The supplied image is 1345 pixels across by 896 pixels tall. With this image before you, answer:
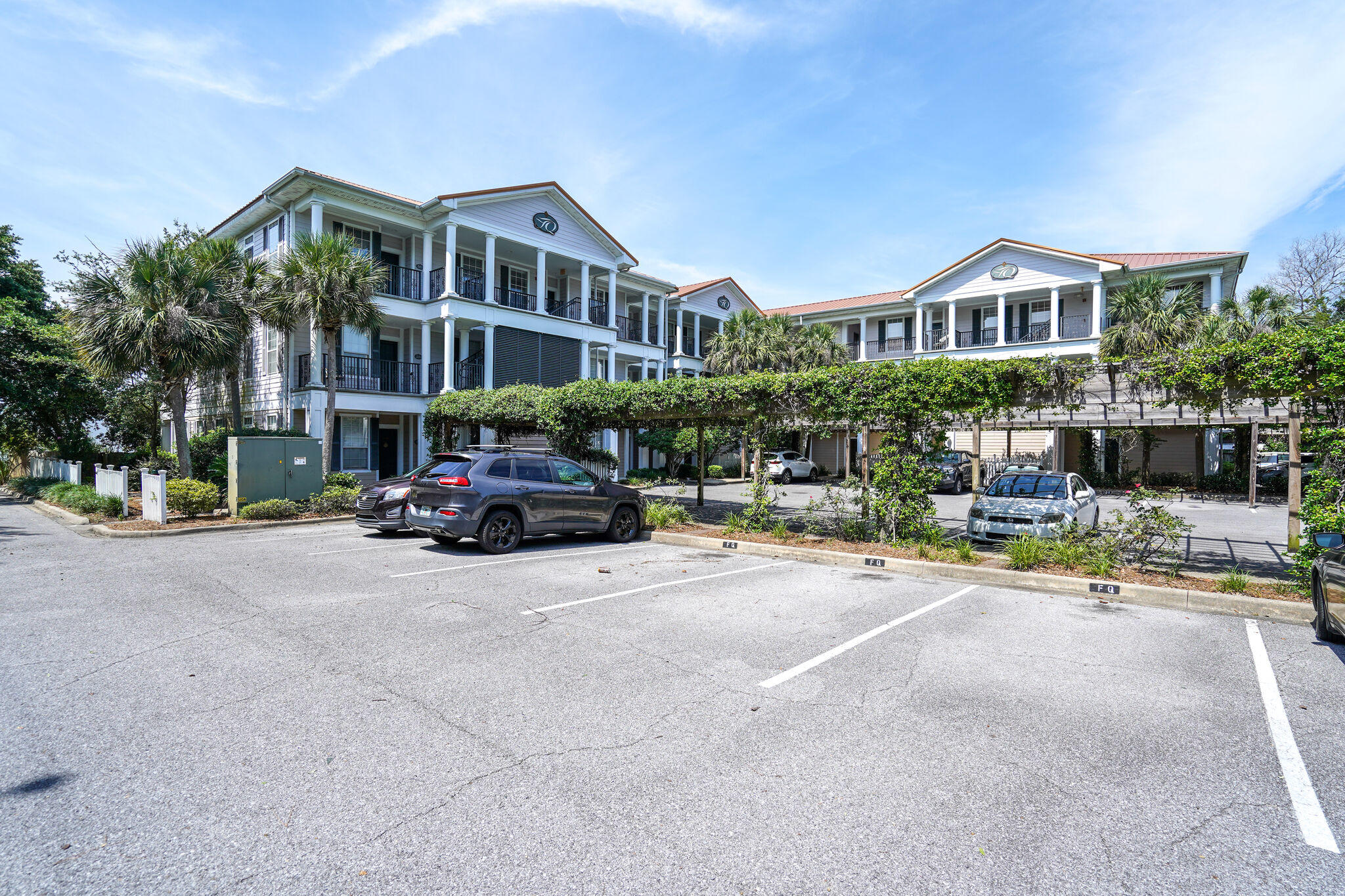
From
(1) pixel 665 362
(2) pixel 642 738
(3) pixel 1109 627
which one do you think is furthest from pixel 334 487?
(1) pixel 665 362

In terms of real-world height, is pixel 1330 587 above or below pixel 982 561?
above

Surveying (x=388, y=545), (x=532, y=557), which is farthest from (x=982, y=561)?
(x=388, y=545)

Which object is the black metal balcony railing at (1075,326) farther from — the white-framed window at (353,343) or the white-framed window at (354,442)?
the white-framed window at (354,442)

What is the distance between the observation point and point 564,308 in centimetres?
2680

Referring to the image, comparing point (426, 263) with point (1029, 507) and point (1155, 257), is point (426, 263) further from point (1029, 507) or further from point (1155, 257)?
point (1155, 257)

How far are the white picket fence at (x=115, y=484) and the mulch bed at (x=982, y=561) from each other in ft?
38.1

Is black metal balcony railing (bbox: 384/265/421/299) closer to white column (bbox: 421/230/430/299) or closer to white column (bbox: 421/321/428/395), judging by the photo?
white column (bbox: 421/230/430/299)

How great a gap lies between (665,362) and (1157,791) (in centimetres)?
2914

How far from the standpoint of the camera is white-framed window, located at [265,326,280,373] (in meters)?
21.6

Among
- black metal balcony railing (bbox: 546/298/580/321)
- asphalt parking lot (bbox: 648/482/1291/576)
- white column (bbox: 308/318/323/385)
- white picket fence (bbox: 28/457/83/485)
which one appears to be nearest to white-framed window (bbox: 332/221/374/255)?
white column (bbox: 308/318/323/385)

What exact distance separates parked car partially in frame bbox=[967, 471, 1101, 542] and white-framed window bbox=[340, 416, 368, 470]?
18092 millimetres

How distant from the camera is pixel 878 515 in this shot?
36.3 ft

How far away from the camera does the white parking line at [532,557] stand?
8.88 m

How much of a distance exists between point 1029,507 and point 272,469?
15381mm
